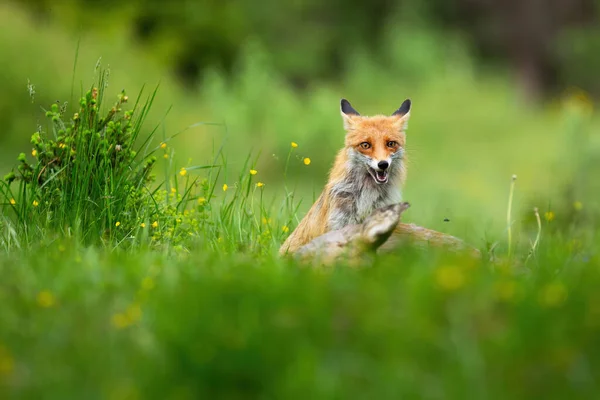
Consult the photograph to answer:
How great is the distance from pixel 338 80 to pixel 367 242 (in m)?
21.4

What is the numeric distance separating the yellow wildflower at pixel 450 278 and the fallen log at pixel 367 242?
0.91 m

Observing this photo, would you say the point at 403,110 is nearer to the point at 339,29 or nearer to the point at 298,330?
the point at 298,330

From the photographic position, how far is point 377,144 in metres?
6.66

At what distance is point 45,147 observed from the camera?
694cm

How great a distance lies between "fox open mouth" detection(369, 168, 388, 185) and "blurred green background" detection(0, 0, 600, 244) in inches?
85.6

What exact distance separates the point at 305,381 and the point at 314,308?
0.55m

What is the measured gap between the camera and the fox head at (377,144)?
21.7 ft

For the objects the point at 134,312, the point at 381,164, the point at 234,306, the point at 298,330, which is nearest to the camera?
the point at 298,330

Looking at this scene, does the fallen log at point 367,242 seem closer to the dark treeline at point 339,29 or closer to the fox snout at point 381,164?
the fox snout at point 381,164

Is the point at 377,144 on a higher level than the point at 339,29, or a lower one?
lower

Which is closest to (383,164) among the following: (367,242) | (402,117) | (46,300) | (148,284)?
(402,117)

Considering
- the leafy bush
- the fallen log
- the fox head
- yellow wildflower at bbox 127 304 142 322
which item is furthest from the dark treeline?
yellow wildflower at bbox 127 304 142 322

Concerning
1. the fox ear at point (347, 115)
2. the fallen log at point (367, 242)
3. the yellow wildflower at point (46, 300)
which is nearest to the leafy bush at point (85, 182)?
the fox ear at point (347, 115)

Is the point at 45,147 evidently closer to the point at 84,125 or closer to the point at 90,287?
the point at 84,125
